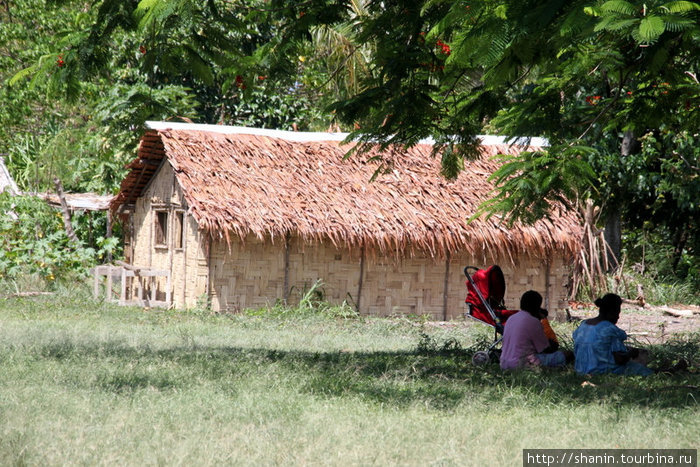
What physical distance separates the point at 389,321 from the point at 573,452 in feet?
33.4

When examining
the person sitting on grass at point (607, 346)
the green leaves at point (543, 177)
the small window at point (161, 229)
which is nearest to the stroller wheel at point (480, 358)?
the person sitting on grass at point (607, 346)

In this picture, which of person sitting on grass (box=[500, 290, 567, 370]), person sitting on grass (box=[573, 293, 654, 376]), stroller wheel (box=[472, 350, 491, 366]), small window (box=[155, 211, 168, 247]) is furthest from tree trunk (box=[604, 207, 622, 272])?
person sitting on grass (box=[573, 293, 654, 376])

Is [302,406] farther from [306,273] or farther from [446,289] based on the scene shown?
[446,289]

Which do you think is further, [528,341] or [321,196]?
[321,196]

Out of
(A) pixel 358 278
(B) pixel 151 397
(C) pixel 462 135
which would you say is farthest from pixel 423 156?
(B) pixel 151 397

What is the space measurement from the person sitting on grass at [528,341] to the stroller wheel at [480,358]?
34cm

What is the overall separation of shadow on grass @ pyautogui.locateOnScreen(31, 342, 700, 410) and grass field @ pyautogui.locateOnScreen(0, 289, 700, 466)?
21 millimetres

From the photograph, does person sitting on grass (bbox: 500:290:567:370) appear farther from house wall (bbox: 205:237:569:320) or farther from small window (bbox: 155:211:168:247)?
small window (bbox: 155:211:168:247)

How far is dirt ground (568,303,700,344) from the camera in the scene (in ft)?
50.3

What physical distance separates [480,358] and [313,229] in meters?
6.72

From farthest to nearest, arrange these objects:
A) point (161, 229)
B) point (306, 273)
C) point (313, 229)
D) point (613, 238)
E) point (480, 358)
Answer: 1. point (613, 238)
2. point (161, 229)
3. point (306, 273)
4. point (313, 229)
5. point (480, 358)

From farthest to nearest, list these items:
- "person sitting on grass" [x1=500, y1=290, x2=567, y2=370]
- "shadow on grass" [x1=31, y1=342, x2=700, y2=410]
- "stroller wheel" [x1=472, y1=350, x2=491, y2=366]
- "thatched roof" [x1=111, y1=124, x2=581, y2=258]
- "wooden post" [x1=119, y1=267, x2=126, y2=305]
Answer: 1. "wooden post" [x1=119, y1=267, x2=126, y2=305]
2. "thatched roof" [x1=111, y1=124, x2=581, y2=258]
3. "stroller wheel" [x1=472, y1=350, x2=491, y2=366]
4. "person sitting on grass" [x1=500, y1=290, x2=567, y2=370]
5. "shadow on grass" [x1=31, y1=342, x2=700, y2=410]

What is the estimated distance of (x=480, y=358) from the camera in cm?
895

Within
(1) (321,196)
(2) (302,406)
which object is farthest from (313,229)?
(2) (302,406)
